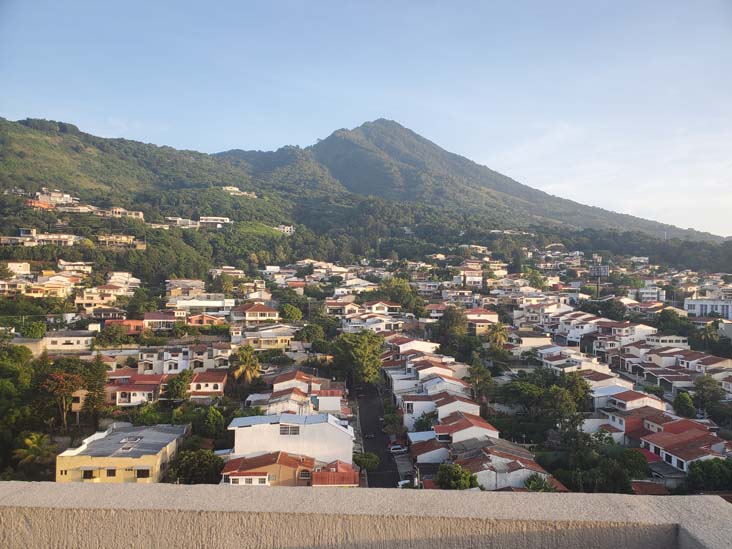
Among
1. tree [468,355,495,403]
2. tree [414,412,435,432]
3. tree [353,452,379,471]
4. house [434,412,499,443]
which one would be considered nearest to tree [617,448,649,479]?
house [434,412,499,443]

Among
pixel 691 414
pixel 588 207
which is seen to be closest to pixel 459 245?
pixel 691 414

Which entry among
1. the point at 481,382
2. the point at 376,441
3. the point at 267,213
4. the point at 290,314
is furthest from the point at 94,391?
the point at 267,213

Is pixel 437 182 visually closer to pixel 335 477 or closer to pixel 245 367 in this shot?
pixel 245 367

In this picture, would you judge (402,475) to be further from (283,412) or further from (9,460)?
(9,460)

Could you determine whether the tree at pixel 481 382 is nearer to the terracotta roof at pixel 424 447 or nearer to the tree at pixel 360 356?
the tree at pixel 360 356

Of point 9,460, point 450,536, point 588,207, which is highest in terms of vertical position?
point 588,207

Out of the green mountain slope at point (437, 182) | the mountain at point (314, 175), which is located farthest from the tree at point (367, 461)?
the green mountain slope at point (437, 182)
